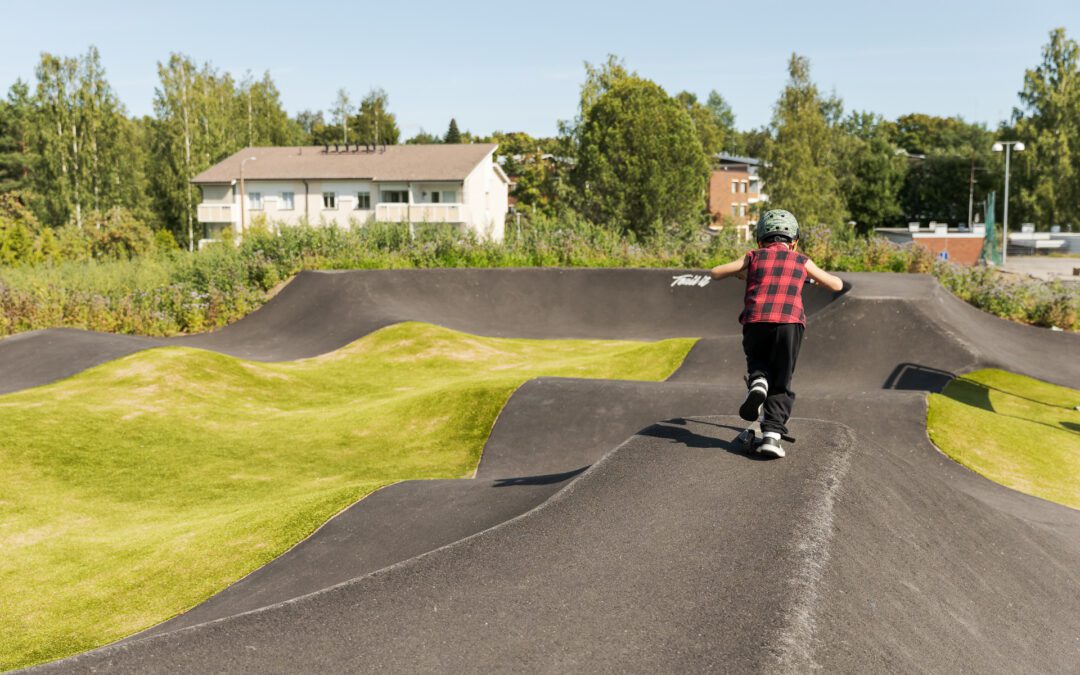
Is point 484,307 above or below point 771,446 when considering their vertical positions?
below

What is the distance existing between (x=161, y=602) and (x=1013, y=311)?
68.4 feet

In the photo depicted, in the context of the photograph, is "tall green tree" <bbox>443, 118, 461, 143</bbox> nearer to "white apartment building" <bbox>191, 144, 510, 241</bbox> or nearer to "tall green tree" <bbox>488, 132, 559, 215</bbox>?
"tall green tree" <bbox>488, 132, 559, 215</bbox>

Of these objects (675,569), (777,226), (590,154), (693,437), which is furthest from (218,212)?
(675,569)

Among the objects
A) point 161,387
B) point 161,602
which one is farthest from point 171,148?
point 161,602

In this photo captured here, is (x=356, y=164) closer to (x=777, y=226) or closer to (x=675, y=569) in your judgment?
(x=777, y=226)

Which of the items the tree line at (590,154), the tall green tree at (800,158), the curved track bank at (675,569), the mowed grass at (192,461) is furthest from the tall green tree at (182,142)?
the curved track bank at (675,569)

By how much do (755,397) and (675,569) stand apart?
182 cm

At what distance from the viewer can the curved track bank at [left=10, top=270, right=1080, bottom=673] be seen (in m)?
4.17

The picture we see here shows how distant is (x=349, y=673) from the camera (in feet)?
13.5

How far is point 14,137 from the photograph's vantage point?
89.6m

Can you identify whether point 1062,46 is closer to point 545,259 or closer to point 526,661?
point 545,259

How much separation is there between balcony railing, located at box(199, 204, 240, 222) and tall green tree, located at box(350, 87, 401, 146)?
26632 mm

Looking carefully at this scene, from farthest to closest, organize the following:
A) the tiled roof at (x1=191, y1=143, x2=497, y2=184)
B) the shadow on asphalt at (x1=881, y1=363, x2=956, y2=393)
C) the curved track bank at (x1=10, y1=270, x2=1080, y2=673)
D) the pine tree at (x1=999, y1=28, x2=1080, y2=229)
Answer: the pine tree at (x1=999, y1=28, x2=1080, y2=229)
the tiled roof at (x1=191, y1=143, x2=497, y2=184)
the shadow on asphalt at (x1=881, y1=363, x2=956, y2=393)
the curved track bank at (x1=10, y1=270, x2=1080, y2=673)

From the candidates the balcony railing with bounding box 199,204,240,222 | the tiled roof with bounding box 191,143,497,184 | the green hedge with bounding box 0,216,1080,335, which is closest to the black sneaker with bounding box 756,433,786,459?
the green hedge with bounding box 0,216,1080,335
